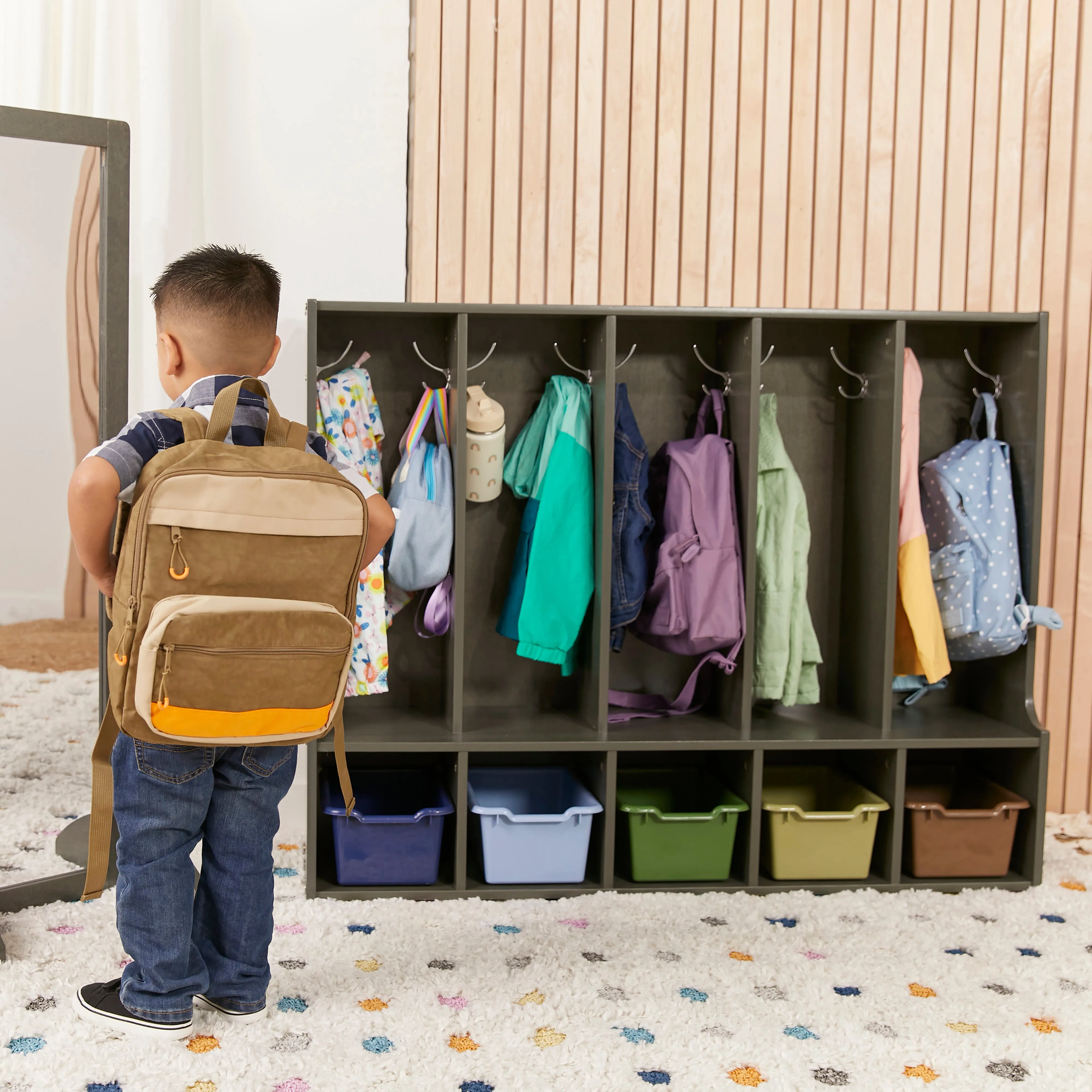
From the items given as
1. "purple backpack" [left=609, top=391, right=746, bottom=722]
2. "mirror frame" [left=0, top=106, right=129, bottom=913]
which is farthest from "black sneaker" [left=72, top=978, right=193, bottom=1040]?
"purple backpack" [left=609, top=391, right=746, bottom=722]

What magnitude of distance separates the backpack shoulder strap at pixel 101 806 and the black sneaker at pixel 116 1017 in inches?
8.7

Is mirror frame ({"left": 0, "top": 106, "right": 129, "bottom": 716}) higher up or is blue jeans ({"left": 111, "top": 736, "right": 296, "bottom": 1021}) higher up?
mirror frame ({"left": 0, "top": 106, "right": 129, "bottom": 716})

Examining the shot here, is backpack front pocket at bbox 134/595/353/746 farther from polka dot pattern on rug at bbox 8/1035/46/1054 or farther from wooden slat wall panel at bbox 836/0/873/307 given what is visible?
wooden slat wall panel at bbox 836/0/873/307

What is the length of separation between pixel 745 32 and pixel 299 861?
255cm

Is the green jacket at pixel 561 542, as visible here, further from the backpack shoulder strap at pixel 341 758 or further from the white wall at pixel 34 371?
the white wall at pixel 34 371

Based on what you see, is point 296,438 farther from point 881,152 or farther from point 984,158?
point 984,158

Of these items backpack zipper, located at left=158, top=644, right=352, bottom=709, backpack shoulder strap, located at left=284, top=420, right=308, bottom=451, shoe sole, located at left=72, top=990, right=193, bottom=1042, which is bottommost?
shoe sole, located at left=72, top=990, right=193, bottom=1042

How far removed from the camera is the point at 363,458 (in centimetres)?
267

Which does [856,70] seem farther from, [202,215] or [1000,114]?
[202,215]

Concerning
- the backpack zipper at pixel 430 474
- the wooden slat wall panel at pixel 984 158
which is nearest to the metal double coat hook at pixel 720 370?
the wooden slat wall panel at pixel 984 158

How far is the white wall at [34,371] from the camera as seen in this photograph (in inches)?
88.4

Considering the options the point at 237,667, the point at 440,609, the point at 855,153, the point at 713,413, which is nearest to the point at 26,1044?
the point at 237,667

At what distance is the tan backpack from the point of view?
1.54m

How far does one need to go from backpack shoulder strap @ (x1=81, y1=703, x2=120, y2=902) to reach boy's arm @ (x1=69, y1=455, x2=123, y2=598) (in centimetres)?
27
